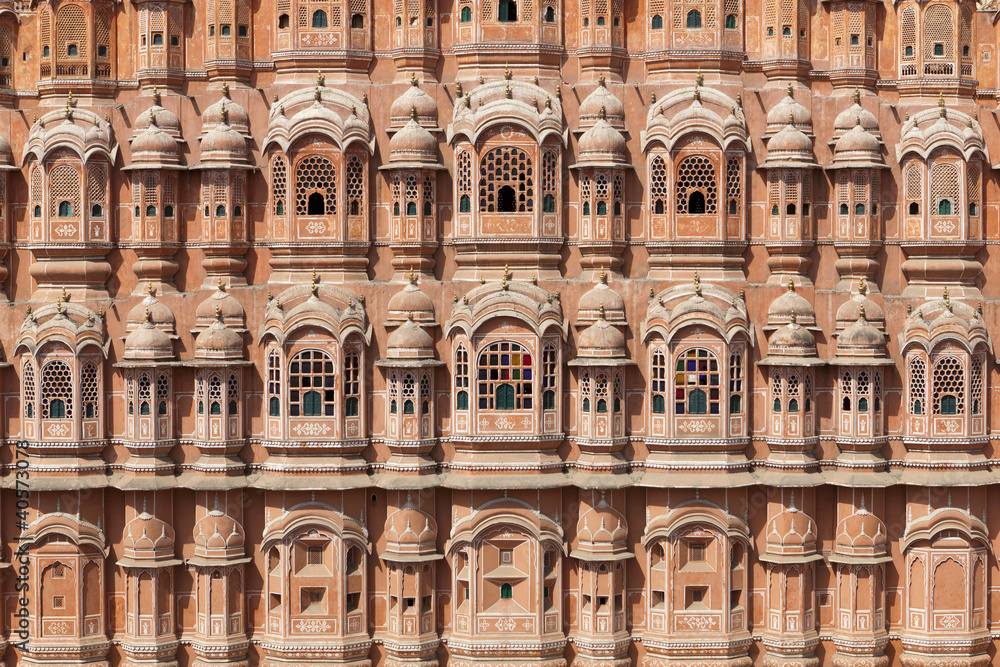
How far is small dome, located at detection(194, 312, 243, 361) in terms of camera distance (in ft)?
107

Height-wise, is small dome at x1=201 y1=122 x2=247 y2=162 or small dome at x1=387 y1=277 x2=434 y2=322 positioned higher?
small dome at x1=201 y1=122 x2=247 y2=162

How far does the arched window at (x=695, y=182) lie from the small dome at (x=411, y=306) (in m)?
6.76

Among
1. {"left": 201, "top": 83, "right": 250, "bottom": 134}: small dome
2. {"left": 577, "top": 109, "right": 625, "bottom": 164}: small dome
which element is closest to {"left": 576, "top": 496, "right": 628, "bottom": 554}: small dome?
{"left": 577, "top": 109, "right": 625, "bottom": 164}: small dome

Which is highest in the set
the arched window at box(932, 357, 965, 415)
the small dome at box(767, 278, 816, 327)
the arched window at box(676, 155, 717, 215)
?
the arched window at box(676, 155, 717, 215)

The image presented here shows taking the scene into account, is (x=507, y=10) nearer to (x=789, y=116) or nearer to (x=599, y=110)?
(x=599, y=110)

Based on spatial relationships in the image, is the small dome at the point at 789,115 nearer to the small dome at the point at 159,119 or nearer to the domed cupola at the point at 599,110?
the domed cupola at the point at 599,110

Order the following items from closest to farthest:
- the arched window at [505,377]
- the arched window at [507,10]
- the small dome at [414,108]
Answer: the arched window at [505,377] → the small dome at [414,108] → the arched window at [507,10]

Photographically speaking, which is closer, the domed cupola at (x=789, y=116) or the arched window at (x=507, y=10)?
the domed cupola at (x=789, y=116)

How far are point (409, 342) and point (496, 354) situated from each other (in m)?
2.15

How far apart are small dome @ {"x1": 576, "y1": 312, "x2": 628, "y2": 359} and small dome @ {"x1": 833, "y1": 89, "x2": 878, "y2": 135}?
7828 mm

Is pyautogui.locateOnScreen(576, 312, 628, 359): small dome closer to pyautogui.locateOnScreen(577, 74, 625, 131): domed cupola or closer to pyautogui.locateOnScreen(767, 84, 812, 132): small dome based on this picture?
pyautogui.locateOnScreen(577, 74, 625, 131): domed cupola

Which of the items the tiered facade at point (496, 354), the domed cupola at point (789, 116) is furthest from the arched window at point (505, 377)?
the domed cupola at point (789, 116)

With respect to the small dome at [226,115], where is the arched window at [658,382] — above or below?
below

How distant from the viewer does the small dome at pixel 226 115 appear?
110 feet
